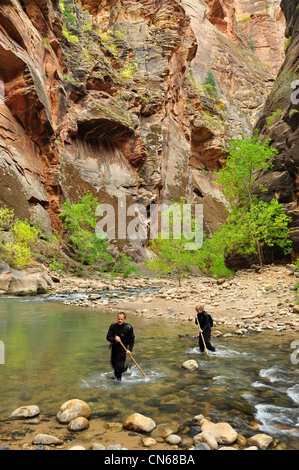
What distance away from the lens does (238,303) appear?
45.3ft

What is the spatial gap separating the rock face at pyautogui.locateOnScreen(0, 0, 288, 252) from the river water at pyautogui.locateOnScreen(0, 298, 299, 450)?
1752cm

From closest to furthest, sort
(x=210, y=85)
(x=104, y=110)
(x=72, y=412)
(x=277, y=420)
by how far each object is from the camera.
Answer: (x=72, y=412) < (x=277, y=420) < (x=104, y=110) < (x=210, y=85)

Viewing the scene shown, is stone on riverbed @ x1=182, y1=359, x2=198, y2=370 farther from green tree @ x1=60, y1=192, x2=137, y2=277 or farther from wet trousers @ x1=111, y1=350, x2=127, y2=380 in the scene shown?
green tree @ x1=60, y1=192, x2=137, y2=277

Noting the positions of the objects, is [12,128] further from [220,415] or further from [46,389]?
[220,415]

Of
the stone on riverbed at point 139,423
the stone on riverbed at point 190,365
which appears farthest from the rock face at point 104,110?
the stone on riverbed at point 139,423

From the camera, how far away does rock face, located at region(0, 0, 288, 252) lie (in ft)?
85.7

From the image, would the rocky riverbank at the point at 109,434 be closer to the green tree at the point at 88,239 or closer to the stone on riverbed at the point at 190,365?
the stone on riverbed at the point at 190,365

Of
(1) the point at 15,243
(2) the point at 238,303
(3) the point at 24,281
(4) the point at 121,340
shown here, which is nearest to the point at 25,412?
(4) the point at 121,340

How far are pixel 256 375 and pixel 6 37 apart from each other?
101 ft

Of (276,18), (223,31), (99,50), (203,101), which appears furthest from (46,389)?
(276,18)

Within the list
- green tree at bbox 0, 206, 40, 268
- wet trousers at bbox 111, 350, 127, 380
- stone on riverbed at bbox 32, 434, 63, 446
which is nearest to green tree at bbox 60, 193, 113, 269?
green tree at bbox 0, 206, 40, 268

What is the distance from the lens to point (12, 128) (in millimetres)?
26109

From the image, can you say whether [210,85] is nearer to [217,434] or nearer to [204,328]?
[204,328]

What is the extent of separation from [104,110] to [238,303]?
29.8 metres
